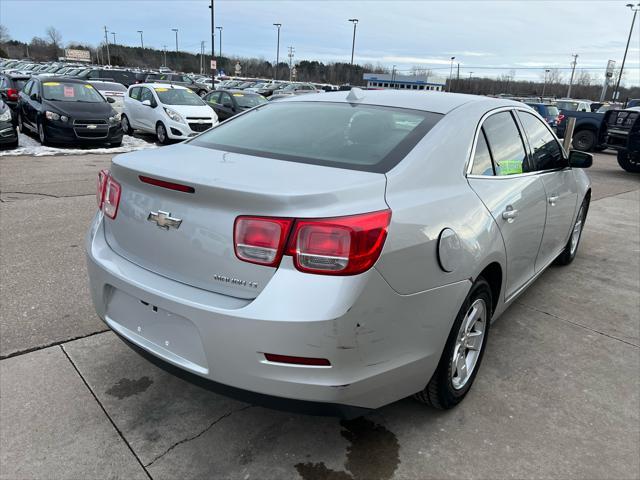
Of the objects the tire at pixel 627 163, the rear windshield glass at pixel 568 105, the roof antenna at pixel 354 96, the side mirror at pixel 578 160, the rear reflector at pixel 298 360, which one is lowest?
the tire at pixel 627 163

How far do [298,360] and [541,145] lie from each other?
2873 mm

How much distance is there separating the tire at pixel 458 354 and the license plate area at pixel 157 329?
45.3 inches

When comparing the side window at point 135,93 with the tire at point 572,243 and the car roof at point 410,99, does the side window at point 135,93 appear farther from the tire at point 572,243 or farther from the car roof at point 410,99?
the tire at point 572,243

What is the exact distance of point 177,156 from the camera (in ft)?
8.13

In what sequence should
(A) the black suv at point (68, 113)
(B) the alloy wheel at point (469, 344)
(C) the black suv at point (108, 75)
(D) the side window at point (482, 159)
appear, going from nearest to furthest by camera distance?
(B) the alloy wheel at point (469, 344) → (D) the side window at point (482, 159) → (A) the black suv at point (68, 113) → (C) the black suv at point (108, 75)

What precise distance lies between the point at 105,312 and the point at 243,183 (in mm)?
1079

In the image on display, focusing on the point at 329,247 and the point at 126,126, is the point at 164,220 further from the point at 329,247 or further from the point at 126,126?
the point at 126,126

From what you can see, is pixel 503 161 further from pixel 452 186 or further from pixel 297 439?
pixel 297 439

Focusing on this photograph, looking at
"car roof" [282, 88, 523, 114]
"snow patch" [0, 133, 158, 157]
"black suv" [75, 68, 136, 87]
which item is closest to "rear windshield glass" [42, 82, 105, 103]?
"snow patch" [0, 133, 158, 157]

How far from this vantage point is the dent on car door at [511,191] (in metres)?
2.79

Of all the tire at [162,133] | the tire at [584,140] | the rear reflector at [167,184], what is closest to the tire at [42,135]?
the tire at [162,133]

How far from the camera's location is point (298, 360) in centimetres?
190

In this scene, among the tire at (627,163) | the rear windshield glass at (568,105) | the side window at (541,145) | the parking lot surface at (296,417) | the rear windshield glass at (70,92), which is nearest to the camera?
the parking lot surface at (296,417)

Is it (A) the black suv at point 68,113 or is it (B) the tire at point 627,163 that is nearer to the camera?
(A) the black suv at point 68,113
